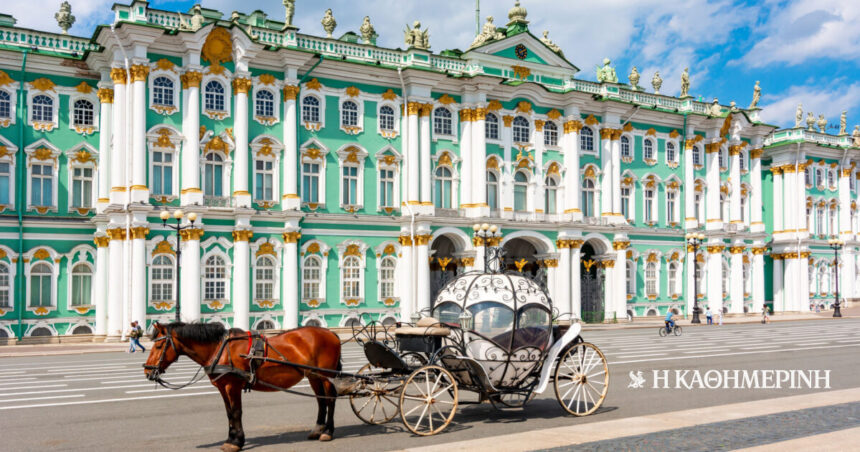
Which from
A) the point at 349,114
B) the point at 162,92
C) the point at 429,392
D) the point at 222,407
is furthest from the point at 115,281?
the point at 429,392

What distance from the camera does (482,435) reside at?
1234 centimetres

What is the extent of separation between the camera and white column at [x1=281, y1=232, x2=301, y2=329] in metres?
38.1

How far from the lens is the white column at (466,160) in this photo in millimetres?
43531

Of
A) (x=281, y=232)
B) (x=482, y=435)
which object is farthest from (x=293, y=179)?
(x=482, y=435)

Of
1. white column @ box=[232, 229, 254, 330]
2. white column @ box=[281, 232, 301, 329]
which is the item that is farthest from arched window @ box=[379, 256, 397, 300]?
white column @ box=[232, 229, 254, 330]

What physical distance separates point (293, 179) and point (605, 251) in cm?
2031

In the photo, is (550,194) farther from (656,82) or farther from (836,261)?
(836,261)

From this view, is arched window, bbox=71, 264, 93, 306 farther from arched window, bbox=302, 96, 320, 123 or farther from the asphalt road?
arched window, bbox=302, 96, 320, 123

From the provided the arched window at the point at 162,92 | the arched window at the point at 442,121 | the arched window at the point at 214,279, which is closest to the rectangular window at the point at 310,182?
the arched window at the point at 214,279

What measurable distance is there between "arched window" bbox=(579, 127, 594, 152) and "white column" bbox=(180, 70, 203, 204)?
2308 cm

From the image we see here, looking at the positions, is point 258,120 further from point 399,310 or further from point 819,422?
point 819,422

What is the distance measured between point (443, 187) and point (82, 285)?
61.2 feet

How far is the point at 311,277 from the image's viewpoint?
129ft

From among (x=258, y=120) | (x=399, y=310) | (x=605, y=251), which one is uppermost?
(x=258, y=120)
